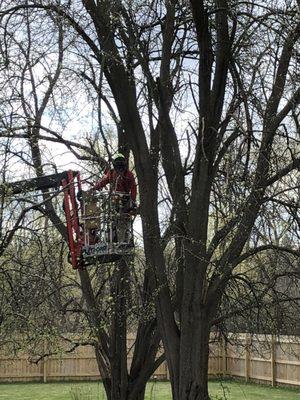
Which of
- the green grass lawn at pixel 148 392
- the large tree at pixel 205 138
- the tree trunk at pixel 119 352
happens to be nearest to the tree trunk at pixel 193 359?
the large tree at pixel 205 138

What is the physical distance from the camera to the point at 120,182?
24.7 ft

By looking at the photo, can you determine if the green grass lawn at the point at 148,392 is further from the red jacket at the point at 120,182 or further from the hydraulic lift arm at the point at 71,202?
the red jacket at the point at 120,182

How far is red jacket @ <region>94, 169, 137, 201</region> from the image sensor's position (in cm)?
737

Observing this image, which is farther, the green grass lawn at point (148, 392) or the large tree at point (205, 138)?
the green grass lawn at point (148, 392)

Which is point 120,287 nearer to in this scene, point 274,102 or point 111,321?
point 111,321

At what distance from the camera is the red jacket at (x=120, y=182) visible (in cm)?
737

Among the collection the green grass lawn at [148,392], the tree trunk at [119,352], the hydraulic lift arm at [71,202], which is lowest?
the green grass lawn at [148,392]

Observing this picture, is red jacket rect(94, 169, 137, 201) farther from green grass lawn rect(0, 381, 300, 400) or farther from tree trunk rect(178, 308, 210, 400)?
green grass lawn rect(0, 381, 300, 400)

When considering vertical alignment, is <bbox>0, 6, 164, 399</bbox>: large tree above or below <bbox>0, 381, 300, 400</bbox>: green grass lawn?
above

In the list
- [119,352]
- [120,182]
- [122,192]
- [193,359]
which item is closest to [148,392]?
[119,352]

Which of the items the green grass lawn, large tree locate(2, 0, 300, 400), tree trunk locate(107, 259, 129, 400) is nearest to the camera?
large tree locate(2, 0, 300, 400)

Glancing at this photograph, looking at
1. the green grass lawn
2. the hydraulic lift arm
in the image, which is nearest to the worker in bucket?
the hydraulic lift arm

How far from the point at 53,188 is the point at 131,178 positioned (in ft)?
4.21

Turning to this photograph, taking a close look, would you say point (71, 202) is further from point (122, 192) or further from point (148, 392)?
point (148, 392)
